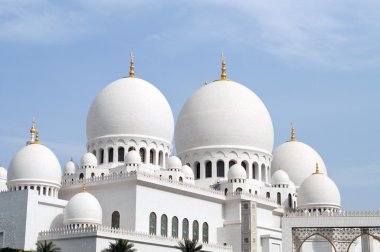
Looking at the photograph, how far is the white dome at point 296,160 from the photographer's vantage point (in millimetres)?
59031

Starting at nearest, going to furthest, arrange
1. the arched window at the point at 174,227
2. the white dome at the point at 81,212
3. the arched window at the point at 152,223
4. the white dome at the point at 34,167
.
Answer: the white dome at the point at 81,212 < the arched window at the point at 152,223 < the white dome at the point at 34,167 < the arched window at the point at 174,227

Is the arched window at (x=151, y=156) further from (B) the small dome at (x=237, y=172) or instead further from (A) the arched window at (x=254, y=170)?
(A) the arched window at (x=254, y=170)

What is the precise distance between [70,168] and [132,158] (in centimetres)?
478

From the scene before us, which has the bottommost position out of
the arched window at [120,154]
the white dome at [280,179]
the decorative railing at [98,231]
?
the decorative railing at [98,231]

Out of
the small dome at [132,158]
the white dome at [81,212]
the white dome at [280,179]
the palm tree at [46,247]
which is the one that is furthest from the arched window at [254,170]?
the palm tree at [46,247]

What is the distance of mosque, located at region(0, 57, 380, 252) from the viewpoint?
41.1 metres

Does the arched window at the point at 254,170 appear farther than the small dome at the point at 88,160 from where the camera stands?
Yes

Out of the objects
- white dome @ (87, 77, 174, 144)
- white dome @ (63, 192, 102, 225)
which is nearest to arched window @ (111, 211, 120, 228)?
white dome @ (63, 192, 102, 225)

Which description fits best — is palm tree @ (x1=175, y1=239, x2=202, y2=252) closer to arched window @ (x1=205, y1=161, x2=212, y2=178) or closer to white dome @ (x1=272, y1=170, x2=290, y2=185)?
arched window @ (x1=205, y1=161, x2=212, y2=178)

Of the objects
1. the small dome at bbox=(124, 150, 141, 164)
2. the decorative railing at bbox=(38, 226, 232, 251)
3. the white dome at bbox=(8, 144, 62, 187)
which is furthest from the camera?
the small dome at bbox=(124, 150, 141, 164)

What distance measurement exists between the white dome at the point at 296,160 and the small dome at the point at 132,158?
16291 mm

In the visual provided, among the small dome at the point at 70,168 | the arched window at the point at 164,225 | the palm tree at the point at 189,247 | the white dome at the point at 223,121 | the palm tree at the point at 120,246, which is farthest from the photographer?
the white dome at the point at 223,121

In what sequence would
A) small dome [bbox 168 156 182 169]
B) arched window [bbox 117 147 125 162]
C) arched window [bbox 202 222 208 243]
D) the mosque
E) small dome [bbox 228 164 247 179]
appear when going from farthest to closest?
1. small dome [bbox 228 164 247 179]
2. arched window [bbox 117 147 125 162]
3. small dome [bbox 168 156 182 169]
4. arched window [bbox 202 222 208 243]
5. the mosque

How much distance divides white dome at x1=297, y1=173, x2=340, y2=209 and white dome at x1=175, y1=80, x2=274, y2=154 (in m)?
3.88
